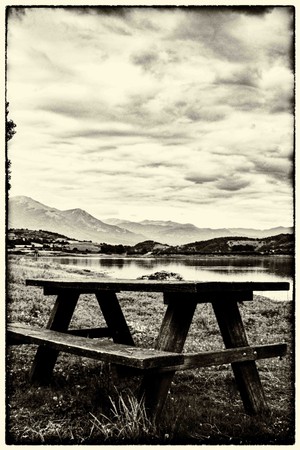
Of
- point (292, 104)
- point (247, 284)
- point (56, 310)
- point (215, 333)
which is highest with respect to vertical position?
point (292, 104)

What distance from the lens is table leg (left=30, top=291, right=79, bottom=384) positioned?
7.46 metres

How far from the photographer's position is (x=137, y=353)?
5.43 m

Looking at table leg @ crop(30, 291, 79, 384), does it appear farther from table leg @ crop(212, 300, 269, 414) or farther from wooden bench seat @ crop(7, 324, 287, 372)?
table leg @ crop(212, 300, 269, 414)

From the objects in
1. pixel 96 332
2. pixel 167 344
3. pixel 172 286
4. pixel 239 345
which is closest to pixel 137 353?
pixel 167 344

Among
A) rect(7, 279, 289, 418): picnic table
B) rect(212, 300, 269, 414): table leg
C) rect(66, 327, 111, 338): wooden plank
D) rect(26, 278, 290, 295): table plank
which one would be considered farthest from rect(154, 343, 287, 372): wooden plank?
rect(66, 327, 111, 338): wooden plank

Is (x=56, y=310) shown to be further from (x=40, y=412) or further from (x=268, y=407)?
(x=268, y=407)

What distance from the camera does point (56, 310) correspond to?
7.83 metres

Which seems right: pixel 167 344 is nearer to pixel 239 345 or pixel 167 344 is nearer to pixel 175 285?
pixel 175 285

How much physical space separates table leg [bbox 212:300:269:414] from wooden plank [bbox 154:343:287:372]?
125 millimetres

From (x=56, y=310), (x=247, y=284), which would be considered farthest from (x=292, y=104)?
(x=56, y=310)

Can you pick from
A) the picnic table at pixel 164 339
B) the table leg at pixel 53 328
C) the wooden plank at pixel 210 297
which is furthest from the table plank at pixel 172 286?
the table leg at pixel 53 328

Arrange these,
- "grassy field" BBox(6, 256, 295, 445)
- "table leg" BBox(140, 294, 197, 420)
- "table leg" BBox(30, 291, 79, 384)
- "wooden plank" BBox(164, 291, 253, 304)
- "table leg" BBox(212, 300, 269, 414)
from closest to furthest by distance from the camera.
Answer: "grassy field" BBox(6, 256, 295, 445), "table leg" BBox(140, 294, 197, 420), "wooden plank" BBox(164, 291, 253, 304), "table leg" BBox(212, 300, 269, 414), "table leg" BBox(30, 291, 79, 384)

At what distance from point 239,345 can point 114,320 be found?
2.15m

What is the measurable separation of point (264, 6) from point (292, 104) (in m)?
1.14
